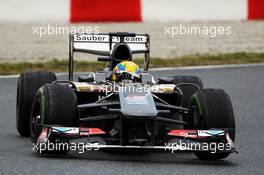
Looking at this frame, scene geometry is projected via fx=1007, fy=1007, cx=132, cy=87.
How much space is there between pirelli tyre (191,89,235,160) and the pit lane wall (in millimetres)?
9223

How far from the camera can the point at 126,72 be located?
33.9 feet

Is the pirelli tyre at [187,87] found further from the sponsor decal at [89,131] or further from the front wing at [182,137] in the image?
the sponsor decal at [89,131]

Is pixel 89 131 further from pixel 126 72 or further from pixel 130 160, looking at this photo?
pixel 126 72

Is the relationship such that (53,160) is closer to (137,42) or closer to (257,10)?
(137,42)

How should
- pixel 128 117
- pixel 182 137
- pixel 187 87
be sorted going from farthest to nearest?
pixel 187 87 < pixel 182 137 < pixel 128 117

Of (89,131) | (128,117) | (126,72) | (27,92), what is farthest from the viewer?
(27,92)

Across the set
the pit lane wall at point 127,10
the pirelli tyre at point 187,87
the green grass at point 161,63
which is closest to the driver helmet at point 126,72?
the pirelli tyre at point 187,87

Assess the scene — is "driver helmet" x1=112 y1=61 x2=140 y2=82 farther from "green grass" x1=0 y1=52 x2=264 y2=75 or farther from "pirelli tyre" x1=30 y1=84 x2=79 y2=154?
"green grass" x1=0 y1=52 x2=264 y2=75

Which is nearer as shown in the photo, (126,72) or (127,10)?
(126,72)

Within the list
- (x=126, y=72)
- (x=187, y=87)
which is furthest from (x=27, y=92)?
(x=187, y=87)

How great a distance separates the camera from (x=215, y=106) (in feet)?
31.0

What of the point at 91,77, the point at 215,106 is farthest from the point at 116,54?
the point at 215,106

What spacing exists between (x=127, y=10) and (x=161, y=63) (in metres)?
1.89

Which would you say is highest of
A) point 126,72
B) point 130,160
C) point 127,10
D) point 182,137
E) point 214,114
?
point 127,10
